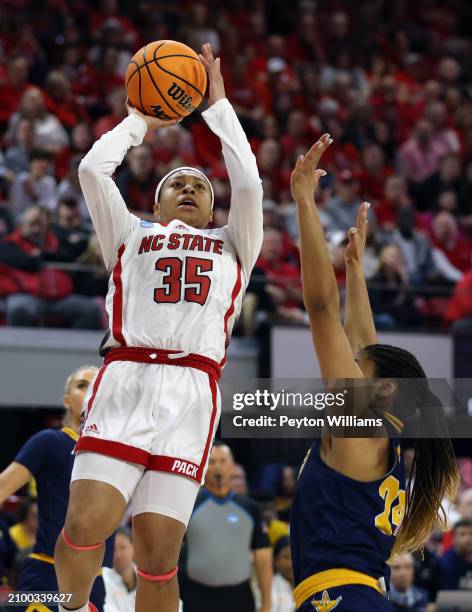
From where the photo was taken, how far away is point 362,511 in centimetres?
393

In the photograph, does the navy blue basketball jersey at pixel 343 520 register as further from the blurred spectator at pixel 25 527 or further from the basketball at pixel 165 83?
→ the blurred spectator at pixel 25 527

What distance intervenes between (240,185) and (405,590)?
4.58m

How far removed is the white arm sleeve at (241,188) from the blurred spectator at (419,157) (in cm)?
1085

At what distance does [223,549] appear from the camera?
7910 millimetres

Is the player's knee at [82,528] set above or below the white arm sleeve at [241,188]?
below

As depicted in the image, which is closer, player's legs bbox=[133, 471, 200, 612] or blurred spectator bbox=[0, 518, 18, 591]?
player's legs bbox=[133, 471, 200, 612]

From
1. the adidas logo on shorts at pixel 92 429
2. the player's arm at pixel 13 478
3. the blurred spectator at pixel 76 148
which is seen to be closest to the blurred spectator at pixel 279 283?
the blurred spectator at pixel 76 148

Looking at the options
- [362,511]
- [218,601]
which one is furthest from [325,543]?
[218,601]

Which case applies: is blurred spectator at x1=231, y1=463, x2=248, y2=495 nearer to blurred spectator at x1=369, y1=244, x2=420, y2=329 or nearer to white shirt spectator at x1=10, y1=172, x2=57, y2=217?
blurred spectator at x1=369, y1=244, x2=420, y2=329

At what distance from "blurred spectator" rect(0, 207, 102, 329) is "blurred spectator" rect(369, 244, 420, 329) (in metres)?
2.86

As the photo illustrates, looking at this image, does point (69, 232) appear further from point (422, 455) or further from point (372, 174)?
point (422, 455)

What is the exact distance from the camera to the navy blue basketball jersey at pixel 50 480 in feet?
18.3

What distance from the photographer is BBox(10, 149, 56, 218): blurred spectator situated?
11203mm

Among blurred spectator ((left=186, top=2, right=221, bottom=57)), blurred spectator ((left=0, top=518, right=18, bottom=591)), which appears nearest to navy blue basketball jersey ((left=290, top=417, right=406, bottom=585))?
blurred spectator ((left=0, top=518, right=18, bottom=591))
